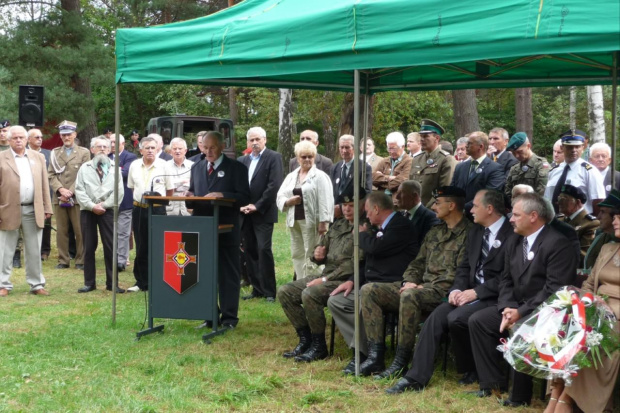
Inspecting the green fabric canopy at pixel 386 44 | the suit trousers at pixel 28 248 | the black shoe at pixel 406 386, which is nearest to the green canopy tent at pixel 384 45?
the green fabric canopy at pixel 386 44

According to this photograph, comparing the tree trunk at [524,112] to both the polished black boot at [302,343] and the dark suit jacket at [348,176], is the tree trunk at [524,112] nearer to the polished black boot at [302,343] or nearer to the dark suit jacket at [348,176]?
the dark suit jacket at [348,176]

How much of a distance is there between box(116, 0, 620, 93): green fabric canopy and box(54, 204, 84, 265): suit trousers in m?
5.25

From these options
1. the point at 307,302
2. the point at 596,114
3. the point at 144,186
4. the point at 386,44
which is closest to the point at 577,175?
the point at 307,302

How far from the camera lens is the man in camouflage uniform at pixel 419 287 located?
596 centimetres

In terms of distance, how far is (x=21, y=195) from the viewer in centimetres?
959

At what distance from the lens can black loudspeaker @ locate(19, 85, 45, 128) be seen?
44.2 ft

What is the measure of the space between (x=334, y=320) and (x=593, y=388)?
2361 mm

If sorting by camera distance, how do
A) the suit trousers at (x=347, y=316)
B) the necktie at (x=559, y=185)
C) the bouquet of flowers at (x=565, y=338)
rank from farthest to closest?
the necktie at (x=559, y=185) < the suit trousers at (x=347, y=316) < the bouquet of flowers at (x=565, y=338)

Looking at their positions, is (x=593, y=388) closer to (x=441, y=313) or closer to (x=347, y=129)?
(x=441, y=313)

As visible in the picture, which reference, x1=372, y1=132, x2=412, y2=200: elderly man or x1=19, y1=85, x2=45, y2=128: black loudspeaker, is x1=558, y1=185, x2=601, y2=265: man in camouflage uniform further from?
x1=19, y1=85, x2=45, y2=128: black loudspeaker

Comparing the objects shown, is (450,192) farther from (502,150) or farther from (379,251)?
(502,150)

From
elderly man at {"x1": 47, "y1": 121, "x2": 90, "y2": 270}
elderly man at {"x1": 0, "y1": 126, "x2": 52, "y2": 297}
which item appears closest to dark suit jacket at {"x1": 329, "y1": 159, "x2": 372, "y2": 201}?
elderly man at {"x1": 0, "y1": 126, "x2": 52, "y2": 297}

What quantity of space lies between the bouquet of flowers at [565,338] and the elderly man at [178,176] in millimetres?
5438

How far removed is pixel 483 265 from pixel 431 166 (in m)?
2.64
